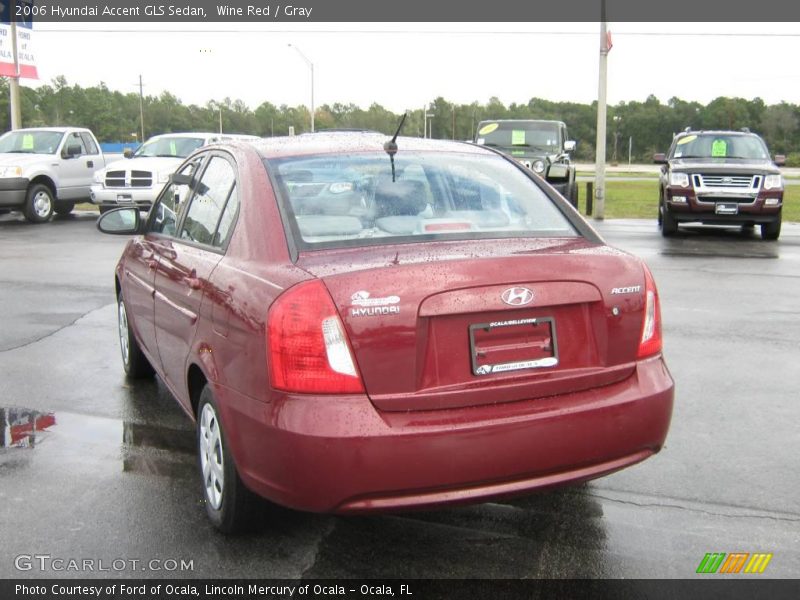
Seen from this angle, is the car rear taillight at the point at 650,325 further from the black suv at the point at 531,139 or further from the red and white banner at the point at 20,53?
the red and white banner at the point at 20,53

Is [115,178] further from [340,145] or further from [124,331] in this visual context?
[340,145]

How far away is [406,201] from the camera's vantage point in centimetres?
379

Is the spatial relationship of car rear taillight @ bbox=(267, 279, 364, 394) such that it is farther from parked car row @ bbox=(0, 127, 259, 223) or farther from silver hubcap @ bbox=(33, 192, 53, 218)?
silver hubcap @ bbox=(33, 192, 53, 218)

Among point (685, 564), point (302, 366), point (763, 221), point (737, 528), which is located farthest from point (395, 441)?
point (763, 221)

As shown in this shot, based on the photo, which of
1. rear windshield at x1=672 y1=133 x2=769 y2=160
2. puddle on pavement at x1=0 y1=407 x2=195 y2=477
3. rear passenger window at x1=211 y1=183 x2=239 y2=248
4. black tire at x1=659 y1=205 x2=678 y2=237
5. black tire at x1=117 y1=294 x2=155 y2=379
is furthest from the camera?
rear windshield at x1=672 y1=133 x2=769 y2=160

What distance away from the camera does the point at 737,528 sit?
3691 millimetres

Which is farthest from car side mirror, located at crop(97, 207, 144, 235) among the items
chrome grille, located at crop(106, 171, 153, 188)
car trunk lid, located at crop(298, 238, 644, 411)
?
chrome grille, located at crop(106, 171, 153, 188)

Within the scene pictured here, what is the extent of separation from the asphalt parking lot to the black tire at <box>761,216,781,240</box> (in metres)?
9.13

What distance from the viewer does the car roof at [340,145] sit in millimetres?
4051

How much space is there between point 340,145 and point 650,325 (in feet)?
5.58

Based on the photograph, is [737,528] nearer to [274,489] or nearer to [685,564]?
[685,564]

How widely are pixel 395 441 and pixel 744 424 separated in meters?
2.97

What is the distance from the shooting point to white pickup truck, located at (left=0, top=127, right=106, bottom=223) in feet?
60.4

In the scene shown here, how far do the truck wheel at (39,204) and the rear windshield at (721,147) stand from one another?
1338 cm
